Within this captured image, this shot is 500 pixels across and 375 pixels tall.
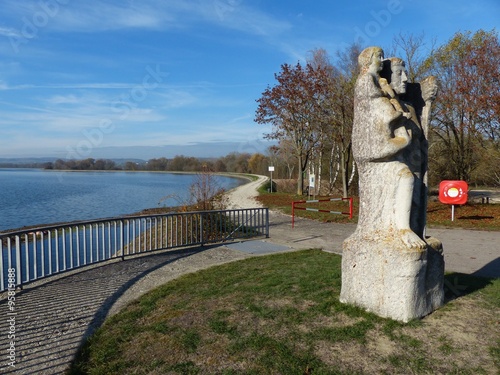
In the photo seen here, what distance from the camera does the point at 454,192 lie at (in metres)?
14.7

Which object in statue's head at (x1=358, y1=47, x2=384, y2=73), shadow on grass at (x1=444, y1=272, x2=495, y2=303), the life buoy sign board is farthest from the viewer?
the life buoy sign board

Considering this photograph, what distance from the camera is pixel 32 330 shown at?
470 centimetres

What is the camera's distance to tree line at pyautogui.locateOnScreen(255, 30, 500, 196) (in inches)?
718

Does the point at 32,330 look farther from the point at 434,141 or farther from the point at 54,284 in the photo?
the point at 434,141

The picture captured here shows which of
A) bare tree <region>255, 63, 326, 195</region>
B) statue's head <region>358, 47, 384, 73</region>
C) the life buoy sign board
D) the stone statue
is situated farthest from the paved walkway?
bare tree <region>255, 63, 326, 195</region>

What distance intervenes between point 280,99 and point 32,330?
2520 cm

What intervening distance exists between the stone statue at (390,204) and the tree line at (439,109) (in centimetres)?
1526

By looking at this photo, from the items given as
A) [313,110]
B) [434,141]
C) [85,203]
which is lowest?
[85,203]

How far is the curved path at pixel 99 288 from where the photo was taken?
4223 mm

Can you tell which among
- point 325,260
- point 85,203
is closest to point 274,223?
point 325,260

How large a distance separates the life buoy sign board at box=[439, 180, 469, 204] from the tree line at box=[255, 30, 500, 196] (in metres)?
5.16

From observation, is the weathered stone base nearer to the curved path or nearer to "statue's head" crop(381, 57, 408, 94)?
"statue's head" crop(381, 57, 408, 94)

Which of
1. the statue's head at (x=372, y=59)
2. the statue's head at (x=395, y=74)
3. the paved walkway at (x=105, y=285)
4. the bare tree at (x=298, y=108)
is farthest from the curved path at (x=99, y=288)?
the bare tree at (x=298, y=108)

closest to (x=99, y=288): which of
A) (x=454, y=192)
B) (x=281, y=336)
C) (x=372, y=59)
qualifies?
(x=281, y=336)
